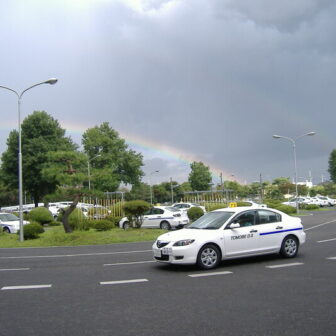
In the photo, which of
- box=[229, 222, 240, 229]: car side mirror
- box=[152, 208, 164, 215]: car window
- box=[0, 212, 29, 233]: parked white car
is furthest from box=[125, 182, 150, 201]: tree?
box=[229, 222, 240, 229]: car side mirror

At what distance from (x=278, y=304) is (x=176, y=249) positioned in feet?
12.4

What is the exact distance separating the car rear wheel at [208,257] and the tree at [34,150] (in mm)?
44101

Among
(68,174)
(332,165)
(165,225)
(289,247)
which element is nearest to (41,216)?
(68,174)

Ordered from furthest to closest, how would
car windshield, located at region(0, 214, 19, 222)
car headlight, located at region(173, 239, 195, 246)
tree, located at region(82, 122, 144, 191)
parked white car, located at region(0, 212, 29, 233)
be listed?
tree, located at region(82, 122, 144, 191) < car windshield, located at region(0, 214, 19, 222) < parked white car, located at region(0, 212, 29, 233) < car headlight, located at region(173, 239, 195, 246)

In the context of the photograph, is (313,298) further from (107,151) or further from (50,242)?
(107,151)

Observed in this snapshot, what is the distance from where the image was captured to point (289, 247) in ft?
39.2

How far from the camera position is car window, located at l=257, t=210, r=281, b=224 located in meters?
11.7

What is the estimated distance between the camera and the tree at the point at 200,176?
81.2 meters

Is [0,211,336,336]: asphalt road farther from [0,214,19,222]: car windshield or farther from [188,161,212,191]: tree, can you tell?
[188,161,212,191]: tree

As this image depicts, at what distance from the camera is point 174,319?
6148 mm

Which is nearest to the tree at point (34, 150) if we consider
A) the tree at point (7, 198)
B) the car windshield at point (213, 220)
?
the tree at point (7, 198)

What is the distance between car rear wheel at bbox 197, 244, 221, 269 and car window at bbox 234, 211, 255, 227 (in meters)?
1.11

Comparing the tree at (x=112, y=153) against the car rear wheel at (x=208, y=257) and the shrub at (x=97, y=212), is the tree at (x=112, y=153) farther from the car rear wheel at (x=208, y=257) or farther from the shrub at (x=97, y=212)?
the car rear wheel at (x=208, y=257)

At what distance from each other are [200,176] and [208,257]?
71.1m
